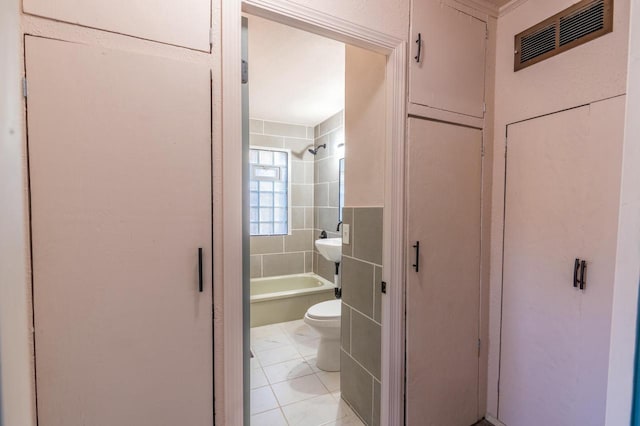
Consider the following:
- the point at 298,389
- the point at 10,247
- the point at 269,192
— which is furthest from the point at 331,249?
the point at 10,247

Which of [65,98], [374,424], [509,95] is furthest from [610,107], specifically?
[65,98]

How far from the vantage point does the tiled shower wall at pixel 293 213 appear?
3.80 meters

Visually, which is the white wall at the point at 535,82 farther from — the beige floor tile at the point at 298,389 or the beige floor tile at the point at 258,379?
the beige floor tile at the point at 258,379

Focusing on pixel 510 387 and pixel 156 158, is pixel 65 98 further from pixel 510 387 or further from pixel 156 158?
pixel 510 387

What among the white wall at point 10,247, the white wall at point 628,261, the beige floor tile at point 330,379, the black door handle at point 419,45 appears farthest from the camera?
the beige floor tile at point 330,379

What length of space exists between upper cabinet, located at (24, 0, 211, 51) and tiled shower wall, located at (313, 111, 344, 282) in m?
2.46

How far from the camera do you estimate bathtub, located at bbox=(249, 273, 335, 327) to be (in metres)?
3.24

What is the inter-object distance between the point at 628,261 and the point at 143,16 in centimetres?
140

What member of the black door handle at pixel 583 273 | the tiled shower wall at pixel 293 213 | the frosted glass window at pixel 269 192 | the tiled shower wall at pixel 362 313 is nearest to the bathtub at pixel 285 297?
the tiled shower wall at pixel 293 213

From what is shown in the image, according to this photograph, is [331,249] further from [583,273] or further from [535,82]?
[535,82]

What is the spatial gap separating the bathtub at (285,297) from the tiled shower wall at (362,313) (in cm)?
148

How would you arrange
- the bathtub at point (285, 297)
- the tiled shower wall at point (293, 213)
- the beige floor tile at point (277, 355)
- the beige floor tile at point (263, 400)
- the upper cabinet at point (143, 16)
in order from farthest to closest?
the tiled shower wall at point (293, 213) < the bathtub at point (285, 297) < the beige floor tile at point (277, 355) < the beige floor tile at point (263, 400) < the upper cabinet at point (143, 16)

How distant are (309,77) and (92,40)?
189cm

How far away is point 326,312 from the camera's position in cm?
239
